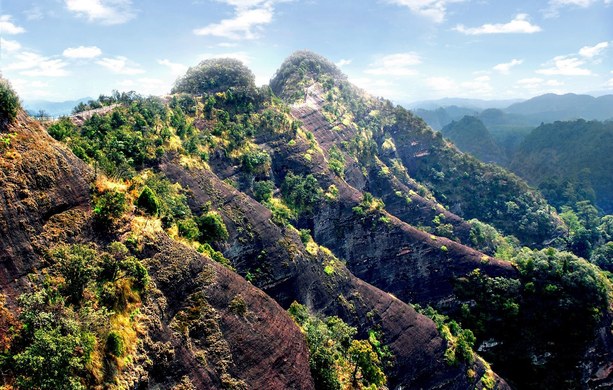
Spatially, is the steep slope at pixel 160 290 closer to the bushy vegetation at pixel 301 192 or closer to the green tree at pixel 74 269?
the green tree at pixel 74 269

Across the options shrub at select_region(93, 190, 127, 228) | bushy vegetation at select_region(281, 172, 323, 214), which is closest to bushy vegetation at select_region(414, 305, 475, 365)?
bushy vegetation at select_region(281, 172, 323, 214)

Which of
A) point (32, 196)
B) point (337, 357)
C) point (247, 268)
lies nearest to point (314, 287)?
point (247, 268)

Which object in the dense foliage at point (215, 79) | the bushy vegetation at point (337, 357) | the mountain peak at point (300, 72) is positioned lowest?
the bushy vegetation at point (337, 357)

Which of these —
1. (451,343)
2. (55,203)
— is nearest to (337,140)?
(451,343)

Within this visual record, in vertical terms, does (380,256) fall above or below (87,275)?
below

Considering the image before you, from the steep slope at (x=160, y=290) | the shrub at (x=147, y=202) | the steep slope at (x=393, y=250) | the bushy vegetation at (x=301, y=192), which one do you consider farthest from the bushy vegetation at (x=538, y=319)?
the shrub at (x=147, y=202)

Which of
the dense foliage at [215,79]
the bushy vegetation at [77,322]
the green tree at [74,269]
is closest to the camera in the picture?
the bushy vegetation at [77,322]

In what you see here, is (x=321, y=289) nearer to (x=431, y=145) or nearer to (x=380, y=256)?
(x=380, y=256)
